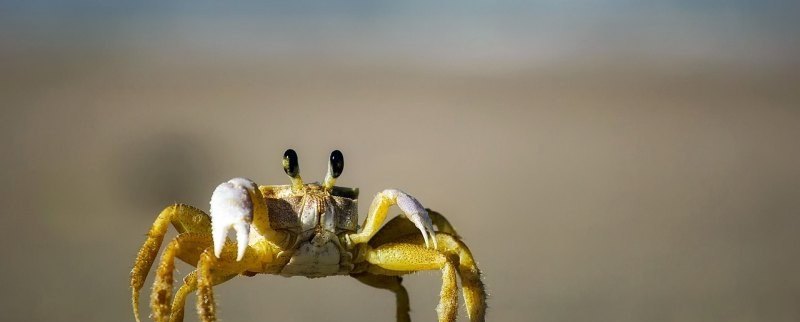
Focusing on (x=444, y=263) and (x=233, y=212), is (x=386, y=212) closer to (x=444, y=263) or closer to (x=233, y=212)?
(x=444, y=263)

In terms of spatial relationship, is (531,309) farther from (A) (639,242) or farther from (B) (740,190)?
(B) (740,190)

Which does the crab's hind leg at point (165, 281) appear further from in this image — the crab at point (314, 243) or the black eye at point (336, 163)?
the black eye at point (336, 163)

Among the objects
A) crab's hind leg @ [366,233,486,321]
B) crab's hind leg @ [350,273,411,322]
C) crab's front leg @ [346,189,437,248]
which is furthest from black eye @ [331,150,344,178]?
crab's hind leg @ [350,273,411,322]

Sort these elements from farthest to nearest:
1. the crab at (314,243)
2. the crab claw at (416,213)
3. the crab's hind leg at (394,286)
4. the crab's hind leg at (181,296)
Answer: the crab's hind leg at (394,286), the crab's hind leg at (181,296), the crab claw at (416,213), the crab at (314,243)

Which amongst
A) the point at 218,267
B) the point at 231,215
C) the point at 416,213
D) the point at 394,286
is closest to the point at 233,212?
the point at 231,215

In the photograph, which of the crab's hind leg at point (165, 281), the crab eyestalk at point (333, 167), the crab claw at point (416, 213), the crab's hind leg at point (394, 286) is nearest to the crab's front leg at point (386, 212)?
the crab claw at point (416, 213)

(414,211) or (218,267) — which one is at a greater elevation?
(414,211)

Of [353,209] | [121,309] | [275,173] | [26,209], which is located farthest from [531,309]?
[26,209]

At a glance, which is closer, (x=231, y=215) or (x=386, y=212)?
(x=231, y=215)
